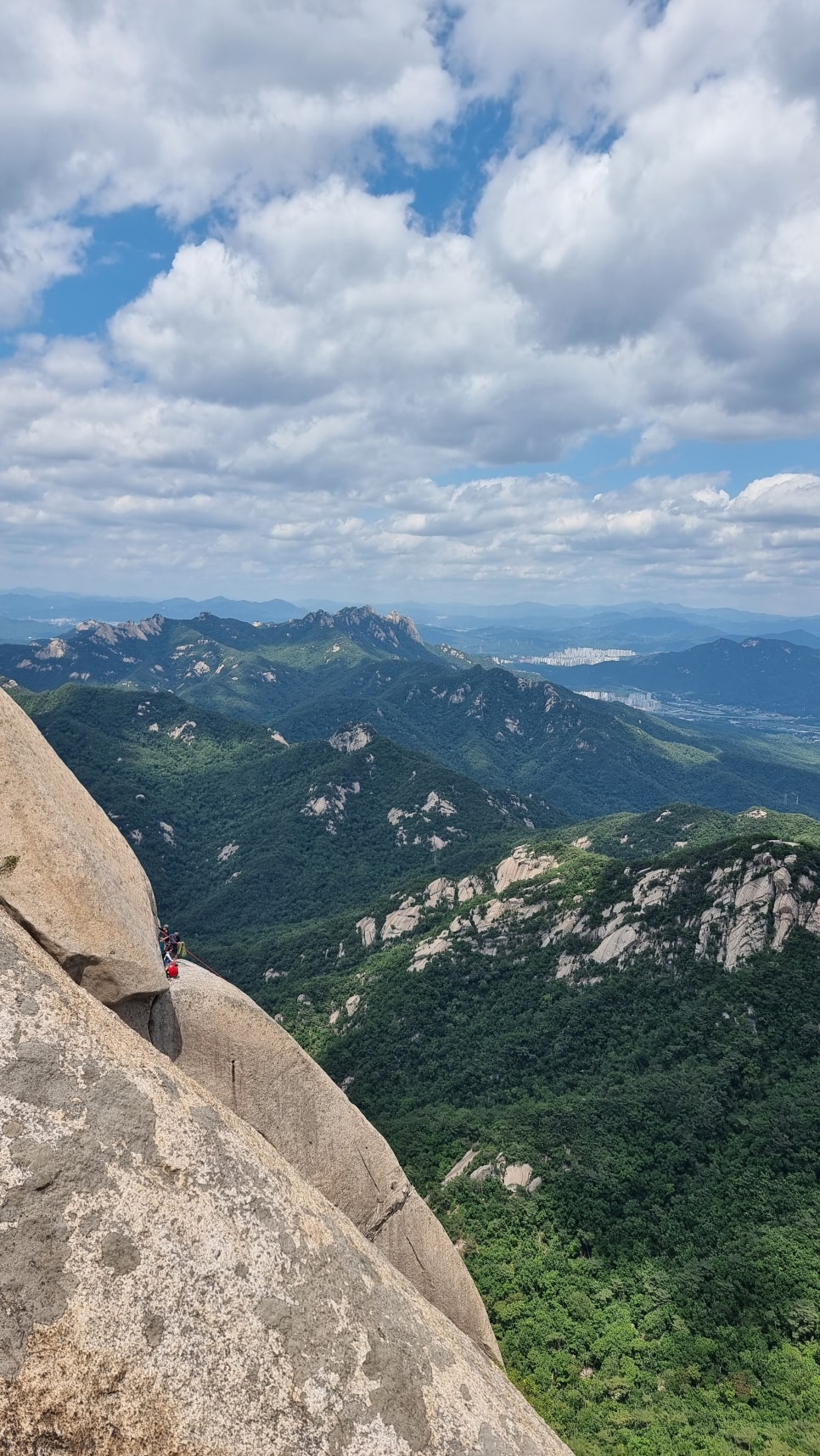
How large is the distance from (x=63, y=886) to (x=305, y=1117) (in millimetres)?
10849

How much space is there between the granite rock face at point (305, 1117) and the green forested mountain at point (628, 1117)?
20.8 m

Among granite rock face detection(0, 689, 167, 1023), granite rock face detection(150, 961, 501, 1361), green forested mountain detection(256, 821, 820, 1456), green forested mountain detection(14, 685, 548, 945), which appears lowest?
green forested mountain detection(14, 685, 548, 945)

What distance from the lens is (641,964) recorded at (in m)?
76.9

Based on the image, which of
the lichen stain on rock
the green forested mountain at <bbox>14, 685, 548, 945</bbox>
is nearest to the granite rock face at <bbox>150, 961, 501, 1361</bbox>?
the lichen stain on rock

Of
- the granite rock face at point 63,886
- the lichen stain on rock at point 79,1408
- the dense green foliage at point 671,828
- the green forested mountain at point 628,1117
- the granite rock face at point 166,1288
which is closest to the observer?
the lichen stain on rock at point 79,1408

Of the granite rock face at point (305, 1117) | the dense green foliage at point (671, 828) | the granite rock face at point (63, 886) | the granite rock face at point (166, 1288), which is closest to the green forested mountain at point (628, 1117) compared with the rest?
the granite rock face at point (305, 1117)

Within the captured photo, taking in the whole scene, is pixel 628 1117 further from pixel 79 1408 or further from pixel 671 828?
pixel 671 828

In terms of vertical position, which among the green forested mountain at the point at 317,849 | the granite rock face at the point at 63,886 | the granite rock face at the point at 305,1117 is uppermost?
the granite rock face at the point at 63,886

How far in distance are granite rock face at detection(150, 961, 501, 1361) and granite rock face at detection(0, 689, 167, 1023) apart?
243cm

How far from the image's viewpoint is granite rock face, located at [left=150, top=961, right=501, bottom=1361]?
18141mm

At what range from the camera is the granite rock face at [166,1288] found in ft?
31.6

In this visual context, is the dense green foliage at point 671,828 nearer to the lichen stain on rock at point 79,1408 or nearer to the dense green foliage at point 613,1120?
the dense green foliage at point 613,1120

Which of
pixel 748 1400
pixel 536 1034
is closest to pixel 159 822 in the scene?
pixel 536 1034

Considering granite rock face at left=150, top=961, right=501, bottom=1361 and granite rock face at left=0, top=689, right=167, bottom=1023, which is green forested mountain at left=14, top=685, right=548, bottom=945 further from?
granite rock face at left=0, top=689, right=167, bottom=1023
